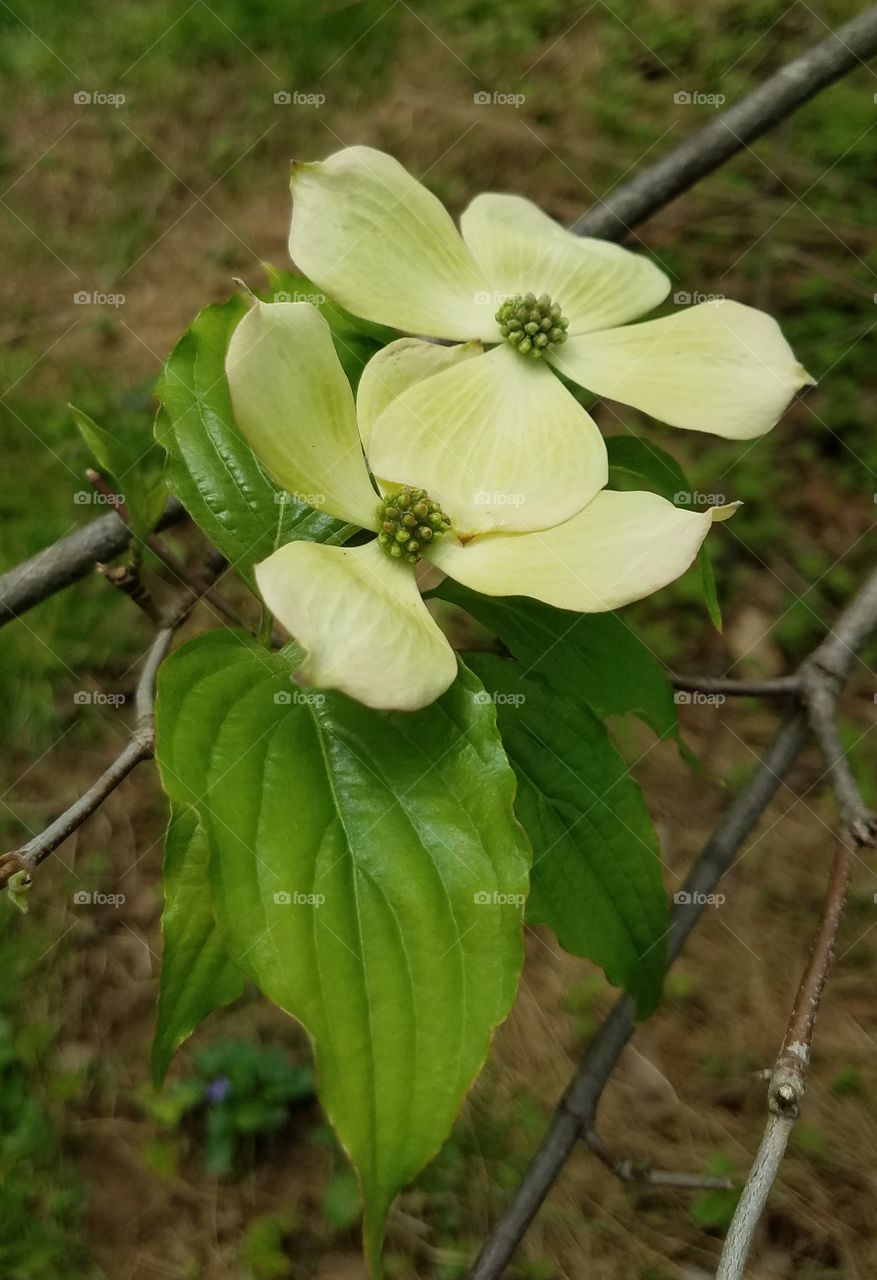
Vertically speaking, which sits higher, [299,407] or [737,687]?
[299,407]

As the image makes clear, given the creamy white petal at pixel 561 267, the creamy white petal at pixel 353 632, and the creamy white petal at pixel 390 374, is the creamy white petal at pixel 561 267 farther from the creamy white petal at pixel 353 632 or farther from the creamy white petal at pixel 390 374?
the creamy white petal at pixel 353 632

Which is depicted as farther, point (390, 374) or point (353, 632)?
point (390, 374)

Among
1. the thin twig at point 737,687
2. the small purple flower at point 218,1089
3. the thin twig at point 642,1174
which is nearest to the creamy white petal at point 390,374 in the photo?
the thin twig at point 737,687

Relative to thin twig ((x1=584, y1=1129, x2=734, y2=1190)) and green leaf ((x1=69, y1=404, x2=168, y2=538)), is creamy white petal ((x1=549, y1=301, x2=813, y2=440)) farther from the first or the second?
thin twig ((x1=584, y1=1129, x2=734, y2=1190))

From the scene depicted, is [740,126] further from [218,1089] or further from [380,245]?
[218,1089]

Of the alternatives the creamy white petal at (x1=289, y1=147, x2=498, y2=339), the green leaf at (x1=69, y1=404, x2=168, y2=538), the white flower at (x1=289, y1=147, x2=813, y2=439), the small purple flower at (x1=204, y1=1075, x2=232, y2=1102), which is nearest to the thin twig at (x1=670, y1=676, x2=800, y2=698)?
the white flower at (x1=289, y1=147, x2=813, y2=439)

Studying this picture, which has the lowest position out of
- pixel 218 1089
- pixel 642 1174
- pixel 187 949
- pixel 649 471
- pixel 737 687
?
pixel 218 1089

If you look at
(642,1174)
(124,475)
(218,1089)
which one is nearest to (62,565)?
(124,475)
